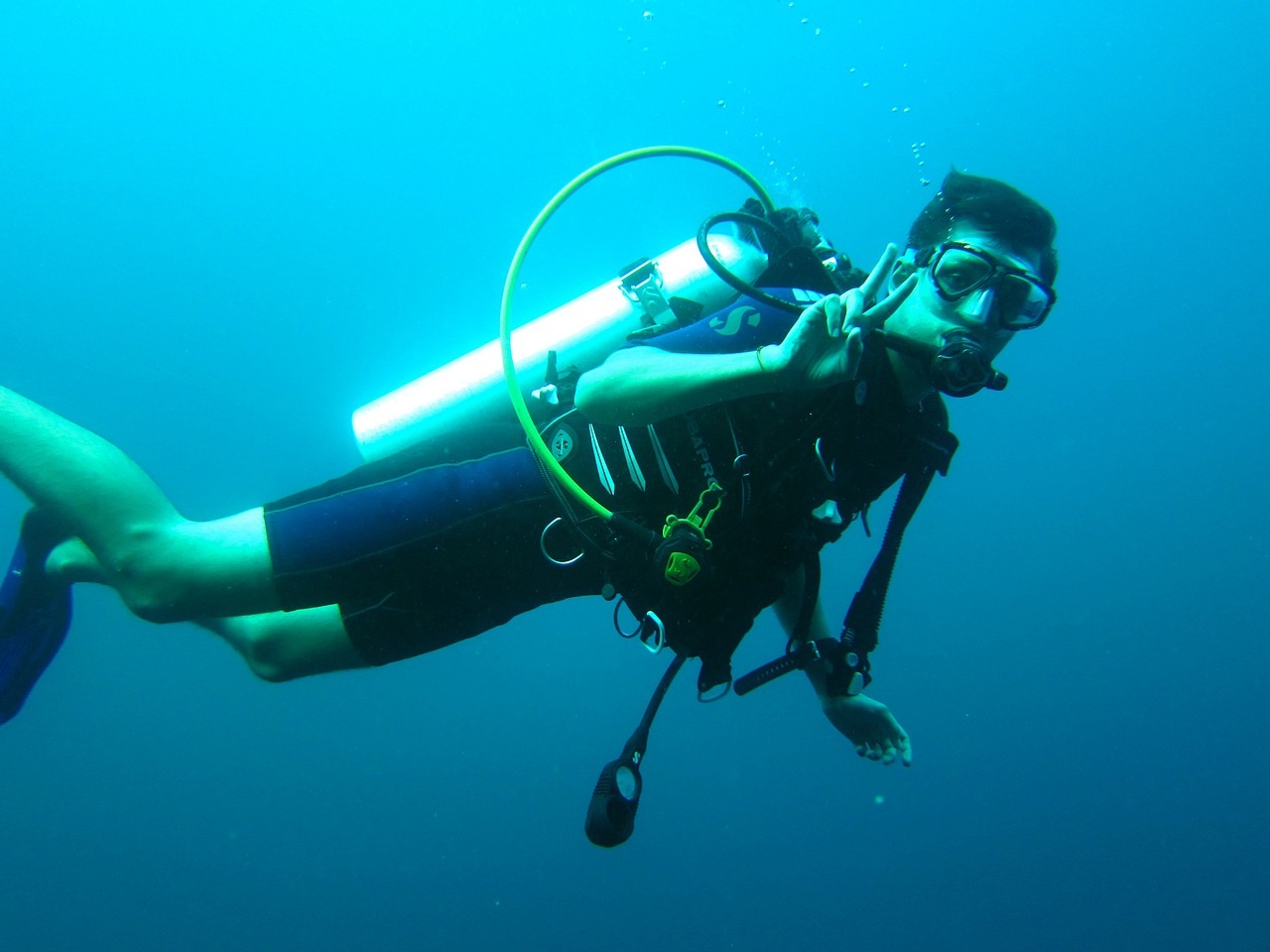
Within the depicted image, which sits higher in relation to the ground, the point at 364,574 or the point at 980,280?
the point at 980,280

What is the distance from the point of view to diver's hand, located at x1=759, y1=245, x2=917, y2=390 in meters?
1.60

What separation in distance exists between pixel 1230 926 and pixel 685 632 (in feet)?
145

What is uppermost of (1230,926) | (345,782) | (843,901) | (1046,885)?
(345,782)

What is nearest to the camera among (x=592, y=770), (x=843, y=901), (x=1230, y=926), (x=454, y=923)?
(x=454, y=923)

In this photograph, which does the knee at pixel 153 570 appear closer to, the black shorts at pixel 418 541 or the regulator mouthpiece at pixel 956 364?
the black shorts at pixel 418 541

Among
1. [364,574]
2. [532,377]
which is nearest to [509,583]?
[364,574]

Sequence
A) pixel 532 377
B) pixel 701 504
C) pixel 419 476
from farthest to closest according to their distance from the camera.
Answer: pixel 532 377
pixel 419 476
pixel 701 504

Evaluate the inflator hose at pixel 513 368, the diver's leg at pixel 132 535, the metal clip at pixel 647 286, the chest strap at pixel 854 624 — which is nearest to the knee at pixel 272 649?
the diver's leg at pixel 132 535

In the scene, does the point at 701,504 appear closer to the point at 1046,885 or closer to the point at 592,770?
the point at 592,770

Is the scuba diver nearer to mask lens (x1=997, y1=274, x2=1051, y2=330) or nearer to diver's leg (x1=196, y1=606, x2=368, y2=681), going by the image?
mask lens (x1=997, y1=274, x2=1051, y2=330)

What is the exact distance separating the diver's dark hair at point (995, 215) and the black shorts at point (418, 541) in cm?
175

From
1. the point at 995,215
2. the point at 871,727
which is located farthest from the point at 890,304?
the point at 871,727

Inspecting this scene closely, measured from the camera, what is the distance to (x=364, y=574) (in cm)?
244

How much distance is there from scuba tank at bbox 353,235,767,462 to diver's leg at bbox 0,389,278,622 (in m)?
0.84
